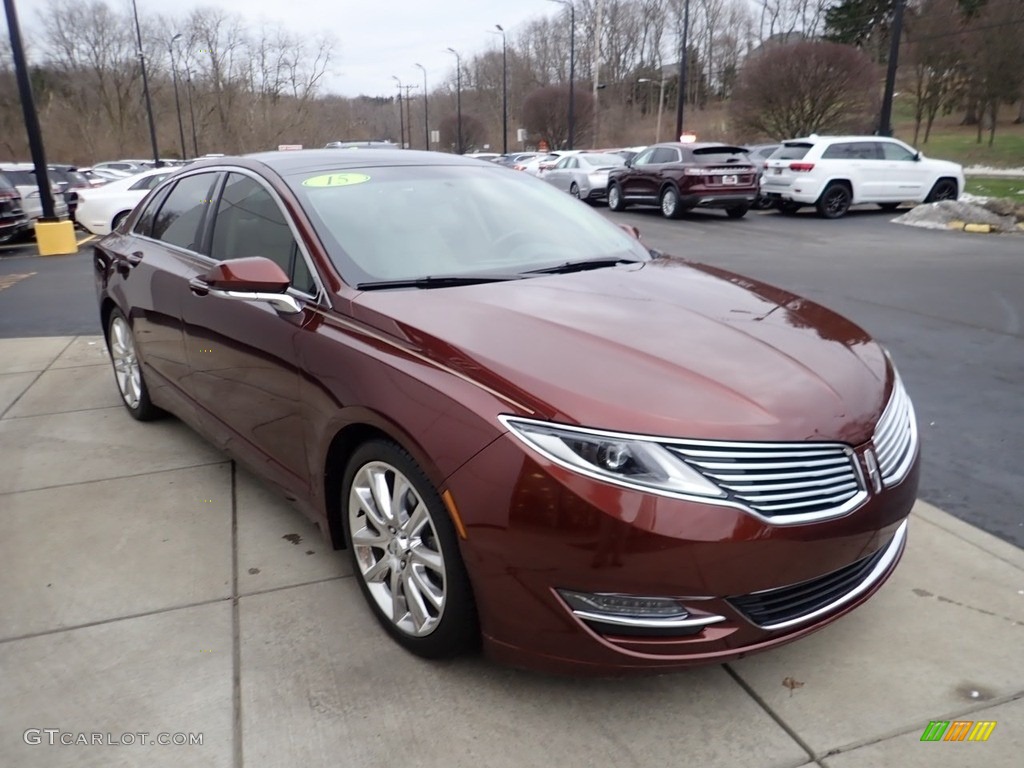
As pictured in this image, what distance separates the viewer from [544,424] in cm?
220

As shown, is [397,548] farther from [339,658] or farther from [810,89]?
[810,89]

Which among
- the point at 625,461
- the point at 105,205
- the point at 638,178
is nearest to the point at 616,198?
the point at 638,178

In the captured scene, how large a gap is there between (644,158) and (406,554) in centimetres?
1802

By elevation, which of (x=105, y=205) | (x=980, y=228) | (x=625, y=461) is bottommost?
(x=980, y=228)

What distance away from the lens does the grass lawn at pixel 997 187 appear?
21.7 metres

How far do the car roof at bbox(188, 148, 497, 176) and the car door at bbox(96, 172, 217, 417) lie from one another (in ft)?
1.03

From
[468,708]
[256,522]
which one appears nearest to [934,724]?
[468,708]

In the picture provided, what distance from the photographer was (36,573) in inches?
133

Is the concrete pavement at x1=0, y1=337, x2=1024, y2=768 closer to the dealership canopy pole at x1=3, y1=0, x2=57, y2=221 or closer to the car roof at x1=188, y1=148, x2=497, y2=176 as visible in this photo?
the car roof at x1=188, y1=148, x2=497, y2=176

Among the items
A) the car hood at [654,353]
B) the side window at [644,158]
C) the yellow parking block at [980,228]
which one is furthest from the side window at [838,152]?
the car hood at [654,353]

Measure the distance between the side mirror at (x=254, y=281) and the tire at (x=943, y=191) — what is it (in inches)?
770

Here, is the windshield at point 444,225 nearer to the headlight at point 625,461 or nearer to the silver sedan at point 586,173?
the headlight at point 625,461

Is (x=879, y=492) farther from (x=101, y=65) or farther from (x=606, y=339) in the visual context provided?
(x=101, y=65)

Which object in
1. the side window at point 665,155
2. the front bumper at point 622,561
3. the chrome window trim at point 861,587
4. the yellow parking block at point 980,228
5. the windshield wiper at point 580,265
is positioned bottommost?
the yellow parking block at point 980,228
